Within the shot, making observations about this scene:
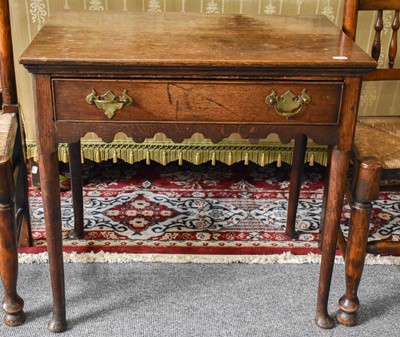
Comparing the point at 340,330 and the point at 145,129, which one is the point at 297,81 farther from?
the point at 340,330

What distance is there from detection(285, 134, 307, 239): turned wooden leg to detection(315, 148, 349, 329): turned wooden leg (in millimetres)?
335

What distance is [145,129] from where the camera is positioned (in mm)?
1376

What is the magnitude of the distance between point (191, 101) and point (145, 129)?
0.40 ft

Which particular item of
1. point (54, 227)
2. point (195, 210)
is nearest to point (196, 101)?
point (54, 227)

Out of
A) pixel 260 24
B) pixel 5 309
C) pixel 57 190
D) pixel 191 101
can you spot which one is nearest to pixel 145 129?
pixel 191 101

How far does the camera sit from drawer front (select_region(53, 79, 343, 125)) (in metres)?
1.33

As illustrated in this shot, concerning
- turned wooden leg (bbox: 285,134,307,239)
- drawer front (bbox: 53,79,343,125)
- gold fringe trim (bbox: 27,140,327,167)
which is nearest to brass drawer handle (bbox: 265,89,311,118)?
drawer front (bbox: 53,79,343,125)

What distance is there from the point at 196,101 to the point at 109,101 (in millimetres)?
193

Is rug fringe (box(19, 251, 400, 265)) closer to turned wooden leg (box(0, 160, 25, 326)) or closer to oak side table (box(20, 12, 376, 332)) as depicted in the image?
turned wooden leg (box(0, 160, 25, 326))

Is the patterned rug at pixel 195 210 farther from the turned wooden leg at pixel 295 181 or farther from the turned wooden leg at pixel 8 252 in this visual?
the turned wooden leg at pixel 8 252

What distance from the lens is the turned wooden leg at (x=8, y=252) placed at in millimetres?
1469

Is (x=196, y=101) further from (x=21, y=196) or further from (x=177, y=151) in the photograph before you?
(x=177, y=151)

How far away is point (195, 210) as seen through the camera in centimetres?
217

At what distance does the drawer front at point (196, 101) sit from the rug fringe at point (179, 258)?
0.62 metres
